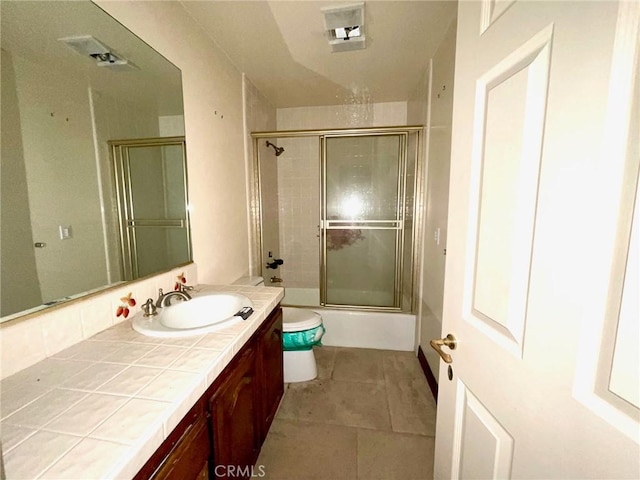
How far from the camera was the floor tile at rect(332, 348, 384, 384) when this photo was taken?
2.13m

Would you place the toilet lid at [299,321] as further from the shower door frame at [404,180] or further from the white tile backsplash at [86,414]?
the white tile backsplash at [86,414]

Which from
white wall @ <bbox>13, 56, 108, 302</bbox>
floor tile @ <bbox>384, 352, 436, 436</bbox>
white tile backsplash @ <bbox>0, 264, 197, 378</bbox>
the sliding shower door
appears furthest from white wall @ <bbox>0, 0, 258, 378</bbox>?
floor tile @ <bbox>384, 352, 436, 436</bbox>

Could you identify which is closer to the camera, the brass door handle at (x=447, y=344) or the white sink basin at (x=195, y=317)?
the brass door handle at (x=447, y=344)

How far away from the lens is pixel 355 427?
1641mm

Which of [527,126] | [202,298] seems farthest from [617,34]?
[202,298]

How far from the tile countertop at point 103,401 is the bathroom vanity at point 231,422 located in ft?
0.30

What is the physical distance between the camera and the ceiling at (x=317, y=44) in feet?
4.95

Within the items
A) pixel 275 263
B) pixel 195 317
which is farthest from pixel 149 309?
pixel 275 263

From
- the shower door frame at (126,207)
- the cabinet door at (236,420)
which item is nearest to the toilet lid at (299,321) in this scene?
the cabinet door at (236,420)

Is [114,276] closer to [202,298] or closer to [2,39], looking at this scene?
[202,298]

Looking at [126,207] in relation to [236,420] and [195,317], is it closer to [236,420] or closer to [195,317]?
[195,317]

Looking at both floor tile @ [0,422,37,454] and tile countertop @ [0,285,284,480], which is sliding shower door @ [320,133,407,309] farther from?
floor tile @ [0,422,37,454]

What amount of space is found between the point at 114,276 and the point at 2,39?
81 cm

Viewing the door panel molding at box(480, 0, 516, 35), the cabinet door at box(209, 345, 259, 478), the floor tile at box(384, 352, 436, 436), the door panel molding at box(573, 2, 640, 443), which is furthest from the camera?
the floor tile at box(384, 352, 436, 436)
